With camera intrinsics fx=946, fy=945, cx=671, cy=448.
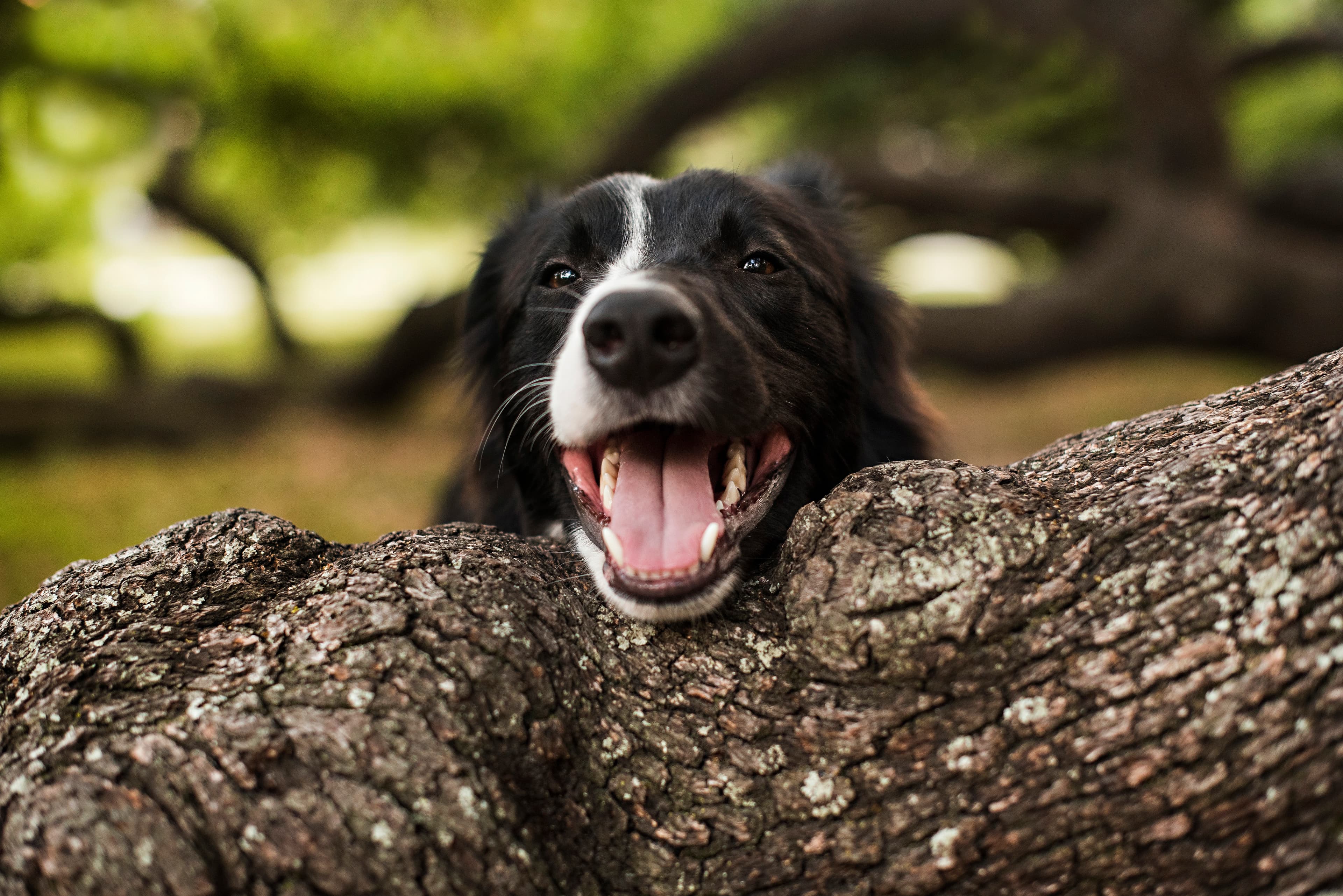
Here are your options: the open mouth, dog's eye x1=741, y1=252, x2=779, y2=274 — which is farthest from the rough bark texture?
dog's eye x1=741, y1=252, x2=779, y2=274

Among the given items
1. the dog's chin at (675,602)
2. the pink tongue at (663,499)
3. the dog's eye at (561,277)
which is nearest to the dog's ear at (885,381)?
the pink tongue at (663,499)

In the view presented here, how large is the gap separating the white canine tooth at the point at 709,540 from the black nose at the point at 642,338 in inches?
15.1

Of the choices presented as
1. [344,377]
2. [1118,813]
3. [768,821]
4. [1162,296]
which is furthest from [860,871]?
[344,377]

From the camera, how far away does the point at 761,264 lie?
3.10 metres

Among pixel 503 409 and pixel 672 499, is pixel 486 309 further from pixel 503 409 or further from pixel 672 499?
pixel 672 499

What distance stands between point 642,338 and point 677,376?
14 cm

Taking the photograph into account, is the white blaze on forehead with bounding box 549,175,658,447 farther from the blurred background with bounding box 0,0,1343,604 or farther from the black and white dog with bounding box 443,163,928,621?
the blurred background with bounding box 0,0,1343,604

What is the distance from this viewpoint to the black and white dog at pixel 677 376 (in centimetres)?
237

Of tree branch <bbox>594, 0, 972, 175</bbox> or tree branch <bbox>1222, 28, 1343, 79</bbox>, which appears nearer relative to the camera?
tree branch <bbox>1222, 28, 1343, 79</bbox>

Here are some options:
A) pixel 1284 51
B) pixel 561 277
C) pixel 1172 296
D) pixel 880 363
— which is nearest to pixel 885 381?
pixel 880 363

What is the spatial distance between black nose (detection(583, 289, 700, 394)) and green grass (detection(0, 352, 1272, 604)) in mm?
4681

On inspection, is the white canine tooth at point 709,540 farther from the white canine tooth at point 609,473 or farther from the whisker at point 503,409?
the whisker at point 503,409

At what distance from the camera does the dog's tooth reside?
2344 mm

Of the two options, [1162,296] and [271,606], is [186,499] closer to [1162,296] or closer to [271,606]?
[271,606]
